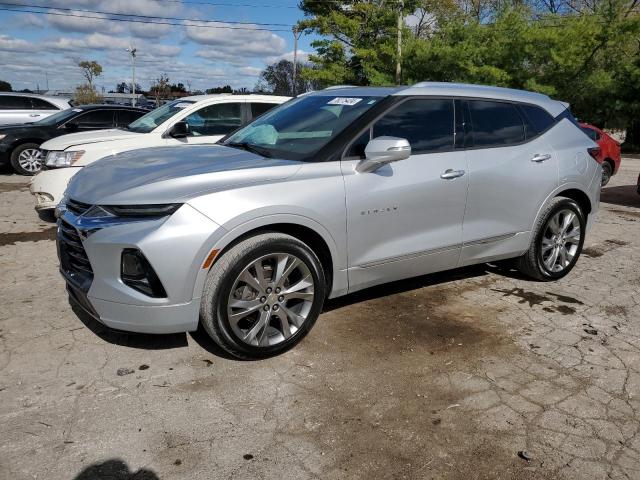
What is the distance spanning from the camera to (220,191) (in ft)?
10.3

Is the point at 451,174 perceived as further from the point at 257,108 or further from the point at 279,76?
the point at 279,76

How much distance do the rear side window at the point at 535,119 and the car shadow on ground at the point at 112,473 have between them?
3.99 meters

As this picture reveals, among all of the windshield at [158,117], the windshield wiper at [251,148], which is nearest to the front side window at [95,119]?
the windshield at [158,117]

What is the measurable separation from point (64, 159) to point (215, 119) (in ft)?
6.88

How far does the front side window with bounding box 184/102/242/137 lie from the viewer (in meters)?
7.62

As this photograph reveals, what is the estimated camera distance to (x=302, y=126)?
411 centimetres

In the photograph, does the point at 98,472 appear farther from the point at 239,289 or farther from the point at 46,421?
the point at 239,289

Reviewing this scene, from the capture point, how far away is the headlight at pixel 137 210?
3029 mm

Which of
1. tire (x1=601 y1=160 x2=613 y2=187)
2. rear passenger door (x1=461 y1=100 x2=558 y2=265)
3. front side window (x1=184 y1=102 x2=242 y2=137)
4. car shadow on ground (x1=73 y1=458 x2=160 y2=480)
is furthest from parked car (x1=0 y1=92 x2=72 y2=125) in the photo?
car shadow on ground (x1=73 y1=458 x2=160 y2=480)

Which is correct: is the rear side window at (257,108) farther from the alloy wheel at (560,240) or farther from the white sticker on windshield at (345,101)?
the alloy wheel at (560,240)

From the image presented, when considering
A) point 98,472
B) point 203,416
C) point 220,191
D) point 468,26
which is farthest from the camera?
point 468,26

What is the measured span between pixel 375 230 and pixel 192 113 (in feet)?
15.8

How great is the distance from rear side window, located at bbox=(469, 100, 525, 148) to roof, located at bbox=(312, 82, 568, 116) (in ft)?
0.27

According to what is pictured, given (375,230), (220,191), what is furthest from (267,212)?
(375,230)
